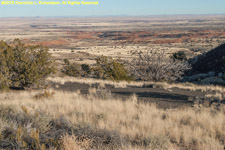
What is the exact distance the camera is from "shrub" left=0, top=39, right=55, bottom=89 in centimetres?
1243

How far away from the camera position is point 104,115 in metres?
7.03

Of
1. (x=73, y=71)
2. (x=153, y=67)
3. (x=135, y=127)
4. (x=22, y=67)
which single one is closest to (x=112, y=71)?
(x=153, y=67)

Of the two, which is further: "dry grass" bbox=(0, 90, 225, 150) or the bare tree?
the bare tree

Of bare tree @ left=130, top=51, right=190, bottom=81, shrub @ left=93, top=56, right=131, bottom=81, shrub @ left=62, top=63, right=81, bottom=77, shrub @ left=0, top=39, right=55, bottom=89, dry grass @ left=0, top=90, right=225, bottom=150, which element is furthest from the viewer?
shrub @ left=62, top=63, right=81, bottom=77

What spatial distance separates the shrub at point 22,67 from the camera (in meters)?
12.4

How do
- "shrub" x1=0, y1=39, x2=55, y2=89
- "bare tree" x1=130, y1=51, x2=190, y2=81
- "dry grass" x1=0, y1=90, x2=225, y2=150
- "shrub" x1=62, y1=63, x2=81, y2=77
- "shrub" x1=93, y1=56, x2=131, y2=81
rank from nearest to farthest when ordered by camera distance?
"dry grass" x1=0, y1=90, x2=225, y2=150 < "shrub" x1=0, y1=39, x2=55, y2=89 < "bare tree" x1=130, y1=51, x2=190, y2=81 < "shrub" x1=93, y1=56, x2=131, y2=81 < "shrub" x1=62, y1=63, x2=81, y2=77

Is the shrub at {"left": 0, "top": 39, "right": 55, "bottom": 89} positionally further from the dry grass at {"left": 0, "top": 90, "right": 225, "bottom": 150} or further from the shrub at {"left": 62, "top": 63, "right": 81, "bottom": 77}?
the shrub at {"left": 62, "top": 63, "right": 81, "bottom": 77}

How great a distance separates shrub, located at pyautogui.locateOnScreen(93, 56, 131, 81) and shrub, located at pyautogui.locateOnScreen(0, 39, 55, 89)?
8415 millimetres

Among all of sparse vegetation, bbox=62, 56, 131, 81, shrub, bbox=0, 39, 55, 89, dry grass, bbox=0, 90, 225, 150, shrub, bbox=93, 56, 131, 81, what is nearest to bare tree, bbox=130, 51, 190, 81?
shrub, bbox=93, 56, 131, 81

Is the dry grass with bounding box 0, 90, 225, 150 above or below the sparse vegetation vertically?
above

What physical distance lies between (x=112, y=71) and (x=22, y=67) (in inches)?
399

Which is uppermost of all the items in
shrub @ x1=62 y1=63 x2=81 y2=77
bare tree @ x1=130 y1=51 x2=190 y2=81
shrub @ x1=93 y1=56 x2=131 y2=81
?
bare tree @ x1=130 y1=51 x2=190 y2=81

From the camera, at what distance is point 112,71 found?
21781 mm

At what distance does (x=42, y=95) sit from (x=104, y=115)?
4.07 m
